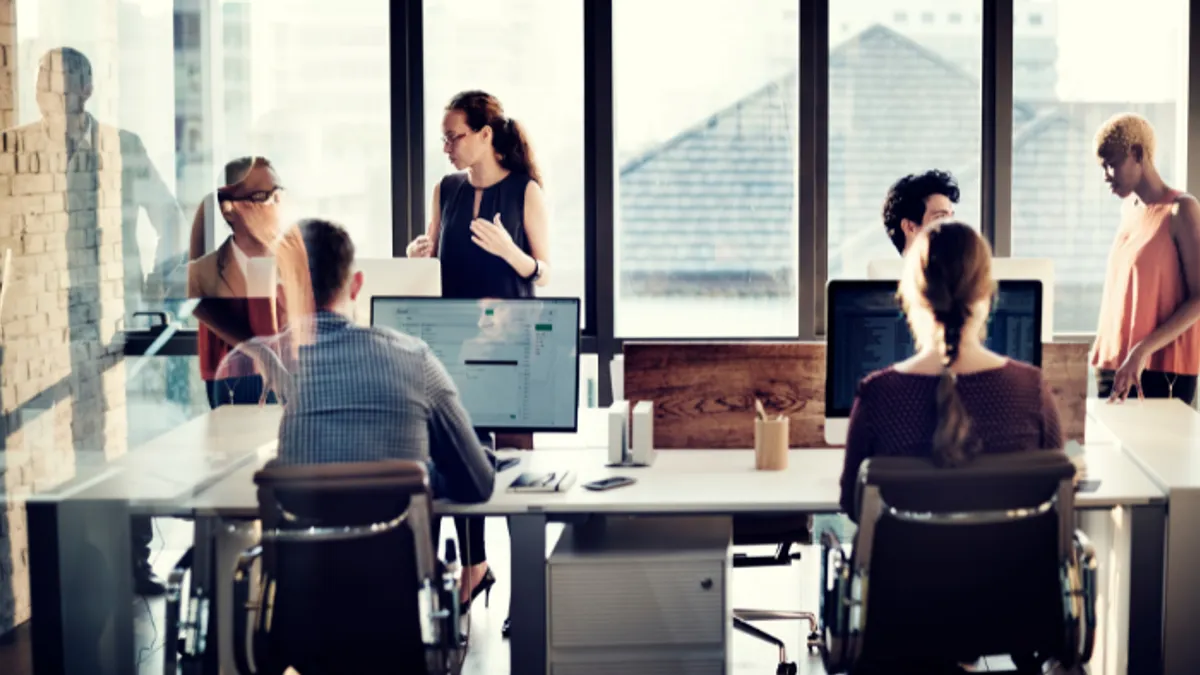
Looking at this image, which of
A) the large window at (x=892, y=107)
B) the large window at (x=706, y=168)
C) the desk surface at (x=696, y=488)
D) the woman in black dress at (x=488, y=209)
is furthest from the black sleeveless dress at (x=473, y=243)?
the large window at (x=892, y=107)

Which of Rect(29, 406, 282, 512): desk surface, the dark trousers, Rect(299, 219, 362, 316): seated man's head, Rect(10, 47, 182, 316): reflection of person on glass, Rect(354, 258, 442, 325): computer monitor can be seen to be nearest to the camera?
Rect(299, 219, 362, 316): seated man's head

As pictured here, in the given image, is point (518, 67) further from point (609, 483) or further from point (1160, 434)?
point (1160, 434)

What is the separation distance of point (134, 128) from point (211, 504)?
1.41 metres

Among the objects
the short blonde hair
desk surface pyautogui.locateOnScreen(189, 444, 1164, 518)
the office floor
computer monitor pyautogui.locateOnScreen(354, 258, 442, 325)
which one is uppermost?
the short blonde hair

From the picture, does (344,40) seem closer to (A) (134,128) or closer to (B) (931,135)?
(A) (134,128)

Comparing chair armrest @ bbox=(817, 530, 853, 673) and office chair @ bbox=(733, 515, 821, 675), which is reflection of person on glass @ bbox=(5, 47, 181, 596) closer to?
chair armrest @ bbox=(817, 530, 853, 673)

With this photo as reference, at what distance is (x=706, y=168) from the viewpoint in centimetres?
583

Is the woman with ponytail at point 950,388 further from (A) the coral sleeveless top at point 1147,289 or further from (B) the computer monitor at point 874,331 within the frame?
(A) the coral sleeveless top at point 1147,289

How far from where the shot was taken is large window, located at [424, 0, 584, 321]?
574 cm

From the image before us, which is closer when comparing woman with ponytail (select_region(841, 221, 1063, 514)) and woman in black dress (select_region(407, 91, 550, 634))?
woman with ponytail (select_region(841, 221, 1063, 514))

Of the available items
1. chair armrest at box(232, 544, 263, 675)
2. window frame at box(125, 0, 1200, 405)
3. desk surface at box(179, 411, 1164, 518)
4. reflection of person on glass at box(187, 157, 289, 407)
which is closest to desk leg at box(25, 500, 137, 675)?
desk surface at box(179, 411, 1164, 518)

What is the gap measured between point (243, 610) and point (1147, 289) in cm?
301

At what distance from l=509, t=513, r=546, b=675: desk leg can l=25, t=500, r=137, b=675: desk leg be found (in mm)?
958

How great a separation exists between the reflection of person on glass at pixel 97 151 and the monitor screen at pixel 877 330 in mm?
1852
